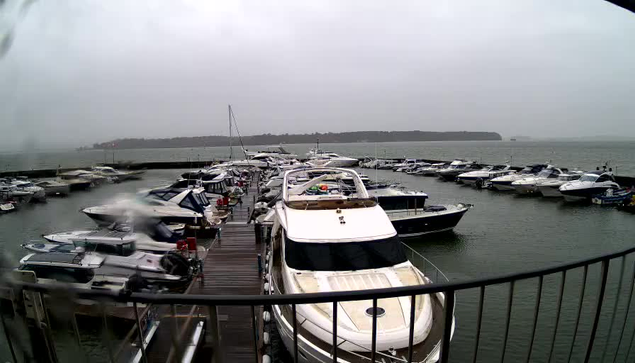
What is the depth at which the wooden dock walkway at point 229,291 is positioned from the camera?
612cm

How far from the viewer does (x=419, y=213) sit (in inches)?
727

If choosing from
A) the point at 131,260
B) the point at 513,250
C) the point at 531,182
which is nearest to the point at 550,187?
the point at 531,182

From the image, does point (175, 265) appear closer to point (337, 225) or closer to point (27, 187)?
point (337, 225)

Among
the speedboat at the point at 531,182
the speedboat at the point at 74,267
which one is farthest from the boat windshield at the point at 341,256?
the speedboat at the point at 531,182

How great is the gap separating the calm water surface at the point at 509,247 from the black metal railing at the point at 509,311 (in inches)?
1.9

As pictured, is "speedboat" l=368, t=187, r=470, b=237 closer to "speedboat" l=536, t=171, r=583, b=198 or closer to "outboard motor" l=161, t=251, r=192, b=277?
"outboard motor" l=161, t=251, r=192, b=277

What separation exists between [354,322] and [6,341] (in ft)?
14.0

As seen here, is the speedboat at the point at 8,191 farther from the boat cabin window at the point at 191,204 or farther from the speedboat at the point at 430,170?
the speedboat at the point at 430,170

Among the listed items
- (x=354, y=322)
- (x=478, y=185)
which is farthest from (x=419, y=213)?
(x=478, y=185)

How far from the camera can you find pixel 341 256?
6922mm

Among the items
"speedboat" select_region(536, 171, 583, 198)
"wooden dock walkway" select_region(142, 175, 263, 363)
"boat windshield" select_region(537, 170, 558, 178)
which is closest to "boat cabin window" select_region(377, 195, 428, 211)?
"wooden dock walkway" select_region(142, 175, 263, 363)

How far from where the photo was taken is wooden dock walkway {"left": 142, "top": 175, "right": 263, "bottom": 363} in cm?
612

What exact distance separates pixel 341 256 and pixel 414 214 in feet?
40.5

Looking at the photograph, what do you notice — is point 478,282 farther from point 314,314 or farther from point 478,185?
point 478,185
